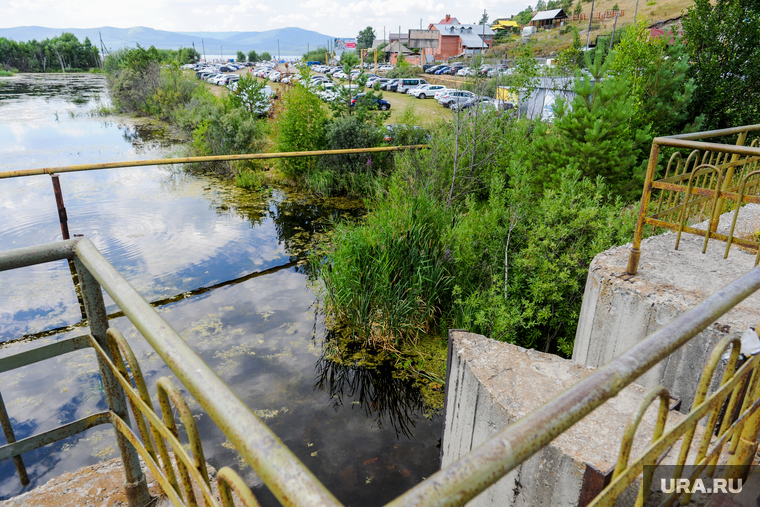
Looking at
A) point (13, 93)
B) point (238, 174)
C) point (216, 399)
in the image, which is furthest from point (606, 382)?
point (13, 93)

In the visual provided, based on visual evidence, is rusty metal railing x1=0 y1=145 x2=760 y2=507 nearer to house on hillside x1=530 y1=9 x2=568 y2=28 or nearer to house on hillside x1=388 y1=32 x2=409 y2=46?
house on hillside x1=530 y1=9 x2=568 y2=28

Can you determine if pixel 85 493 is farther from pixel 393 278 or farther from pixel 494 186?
pixel 494 186

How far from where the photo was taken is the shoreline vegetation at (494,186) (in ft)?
15.0

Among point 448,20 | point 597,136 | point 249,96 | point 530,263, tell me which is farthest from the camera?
point 448,20

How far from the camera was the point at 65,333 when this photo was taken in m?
4.77

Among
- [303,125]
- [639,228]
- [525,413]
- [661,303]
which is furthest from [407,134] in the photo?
[525,413]

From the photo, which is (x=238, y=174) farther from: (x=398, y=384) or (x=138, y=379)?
(x=138, y=379)

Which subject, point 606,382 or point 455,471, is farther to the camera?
point 606,382

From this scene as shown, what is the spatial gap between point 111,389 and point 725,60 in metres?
10.8

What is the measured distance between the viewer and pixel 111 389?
1561 millimetres

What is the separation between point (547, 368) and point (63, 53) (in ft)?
251

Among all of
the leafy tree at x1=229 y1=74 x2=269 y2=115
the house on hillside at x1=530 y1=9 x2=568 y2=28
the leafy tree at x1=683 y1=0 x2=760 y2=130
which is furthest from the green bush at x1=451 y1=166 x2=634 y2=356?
the house on hillside at x1=530 y1=9 x2=568 y2=28

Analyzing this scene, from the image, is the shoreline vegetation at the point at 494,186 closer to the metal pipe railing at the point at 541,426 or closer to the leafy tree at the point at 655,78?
the leafy tree at the point at 655,78

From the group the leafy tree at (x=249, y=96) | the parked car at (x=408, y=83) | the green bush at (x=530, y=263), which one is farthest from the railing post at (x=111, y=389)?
the parked car at (x=408, y=83)
